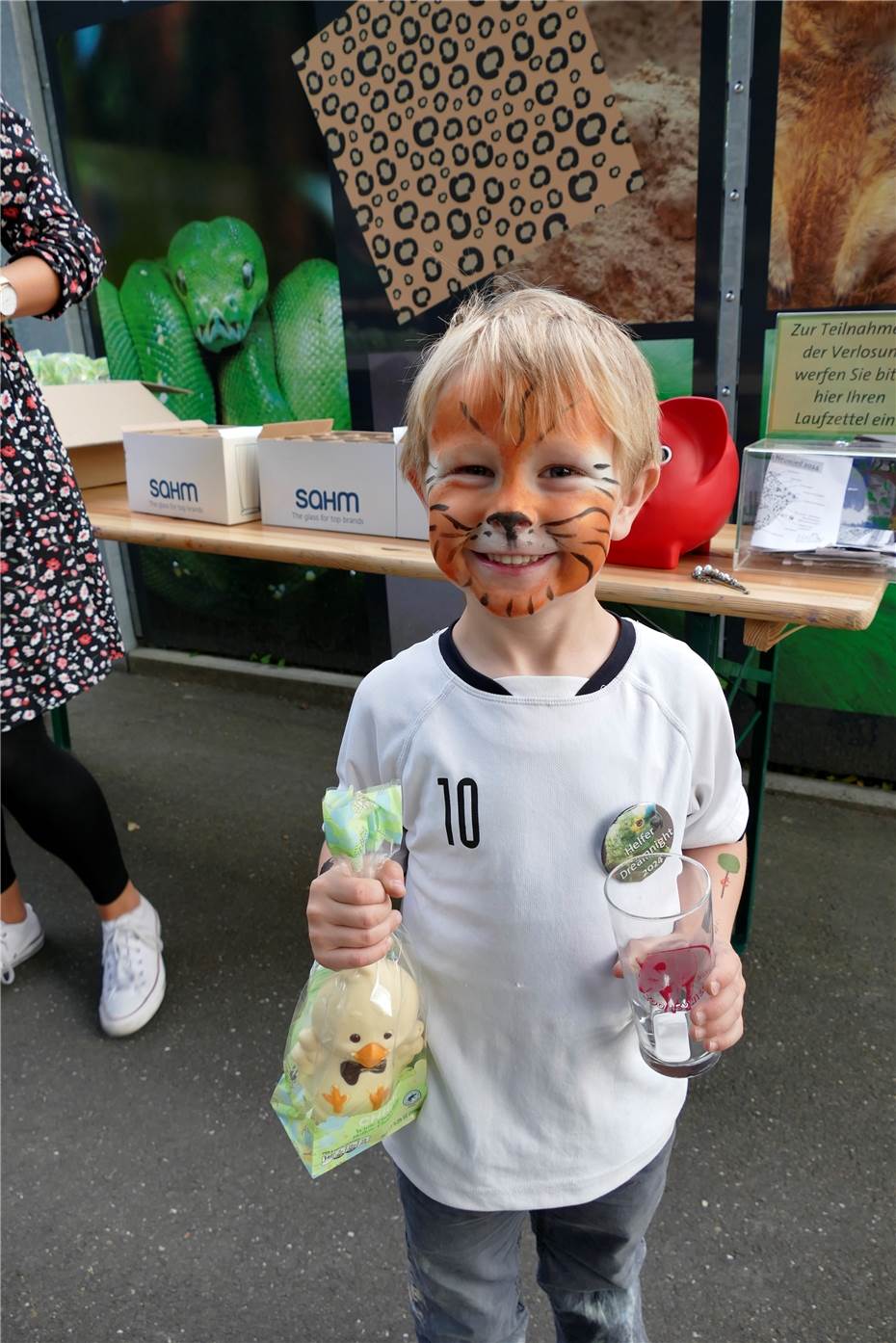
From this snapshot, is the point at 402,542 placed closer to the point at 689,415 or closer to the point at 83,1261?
the point at 689,415

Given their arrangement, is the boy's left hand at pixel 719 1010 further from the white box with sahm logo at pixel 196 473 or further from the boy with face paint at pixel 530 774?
the white box with sahm logo at pixel 196 473

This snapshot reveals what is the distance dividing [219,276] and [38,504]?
226 centimetres

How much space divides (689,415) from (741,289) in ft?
3.91

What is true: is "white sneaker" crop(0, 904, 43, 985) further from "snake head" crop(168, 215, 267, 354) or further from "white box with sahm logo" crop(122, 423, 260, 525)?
"snake head" crop(168, 215, 267, 354)

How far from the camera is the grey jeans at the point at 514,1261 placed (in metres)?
1.03

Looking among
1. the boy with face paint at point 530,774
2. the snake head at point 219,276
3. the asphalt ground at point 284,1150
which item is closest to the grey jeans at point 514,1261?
the boy with face paint at point 530,774

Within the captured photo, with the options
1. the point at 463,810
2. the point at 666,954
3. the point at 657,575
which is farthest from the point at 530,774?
the point at 657,575

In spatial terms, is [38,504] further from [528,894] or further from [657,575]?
[528,894]

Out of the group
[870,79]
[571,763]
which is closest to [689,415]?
[571,763]

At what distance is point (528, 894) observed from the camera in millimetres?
931

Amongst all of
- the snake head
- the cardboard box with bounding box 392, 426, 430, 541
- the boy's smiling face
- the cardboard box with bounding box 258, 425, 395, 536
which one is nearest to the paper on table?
the cardboard box with bounding box 392, 426, 430, 541

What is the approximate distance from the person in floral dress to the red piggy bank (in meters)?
1.13

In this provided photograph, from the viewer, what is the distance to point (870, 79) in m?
2.54

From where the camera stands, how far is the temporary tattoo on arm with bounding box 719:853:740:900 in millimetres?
1043
